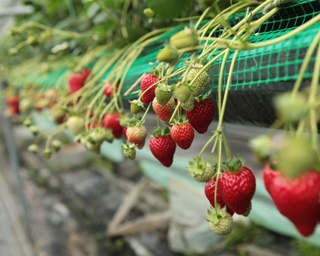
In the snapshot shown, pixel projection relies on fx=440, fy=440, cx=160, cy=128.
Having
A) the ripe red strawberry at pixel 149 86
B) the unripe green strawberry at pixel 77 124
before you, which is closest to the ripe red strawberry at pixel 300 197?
the ripe red strawberry at pixel 149 86

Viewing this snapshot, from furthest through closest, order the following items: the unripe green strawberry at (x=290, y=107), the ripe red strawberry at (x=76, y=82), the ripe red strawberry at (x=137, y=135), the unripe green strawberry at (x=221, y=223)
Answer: the ripe red strawberry at (x=76, y=82) → the ripe red strawberry at (x=137, y=135) → the unripe green strawberry at (x=221, y=223) → the unripe green strawberry at (x=290, y=107)

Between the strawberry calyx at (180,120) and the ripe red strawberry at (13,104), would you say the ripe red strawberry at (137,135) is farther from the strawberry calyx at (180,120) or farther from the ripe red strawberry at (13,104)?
the ripe red strawberry at (13,104)

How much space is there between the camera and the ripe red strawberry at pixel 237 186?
0.42m

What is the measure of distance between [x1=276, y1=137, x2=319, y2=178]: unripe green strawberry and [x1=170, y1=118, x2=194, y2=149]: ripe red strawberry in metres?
0.24

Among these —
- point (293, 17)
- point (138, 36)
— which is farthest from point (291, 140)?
point (138, 36)

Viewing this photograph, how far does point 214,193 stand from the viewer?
450 millimetres

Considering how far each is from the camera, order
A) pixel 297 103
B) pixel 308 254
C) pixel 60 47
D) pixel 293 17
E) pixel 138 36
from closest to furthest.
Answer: pixel 297 103
pixel 293 17
pixel 138 36
pixel 60 47
pixel 308 254

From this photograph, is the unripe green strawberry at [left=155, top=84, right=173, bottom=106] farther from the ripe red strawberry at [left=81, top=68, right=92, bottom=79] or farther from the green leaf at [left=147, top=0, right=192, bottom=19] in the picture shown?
the ripe red strawberry at [left=81, top=68, right=92, bottom=79]

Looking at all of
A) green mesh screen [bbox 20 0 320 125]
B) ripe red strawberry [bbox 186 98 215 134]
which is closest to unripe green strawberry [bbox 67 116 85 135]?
green mesh screen [bbox 20 0 320 125]

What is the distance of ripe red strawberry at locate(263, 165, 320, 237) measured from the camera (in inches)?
11.7

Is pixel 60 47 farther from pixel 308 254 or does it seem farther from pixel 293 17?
pixel 308 254

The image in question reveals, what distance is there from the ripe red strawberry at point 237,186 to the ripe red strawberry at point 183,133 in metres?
0.07

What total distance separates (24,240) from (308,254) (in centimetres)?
206

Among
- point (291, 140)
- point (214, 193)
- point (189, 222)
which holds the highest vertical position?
point (291, 140)
